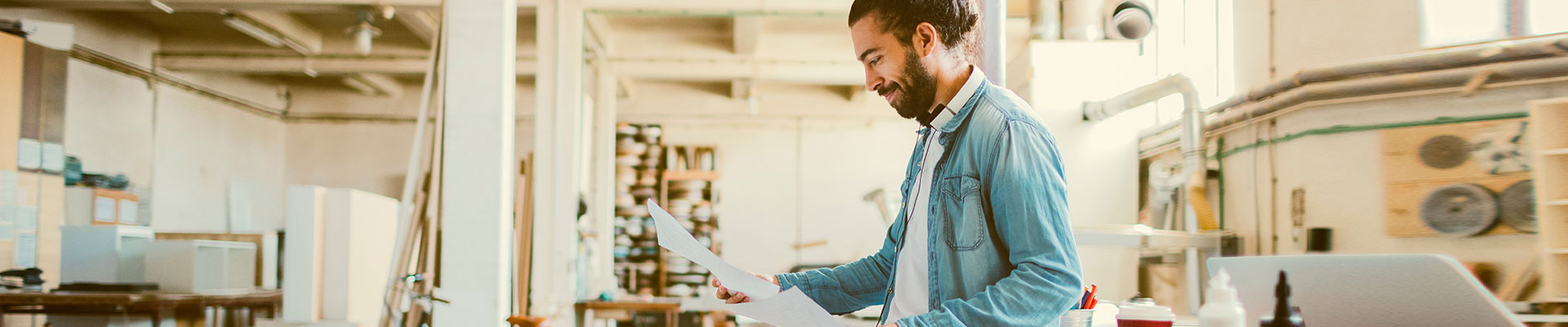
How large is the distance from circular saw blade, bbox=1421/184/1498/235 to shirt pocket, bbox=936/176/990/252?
352 cm

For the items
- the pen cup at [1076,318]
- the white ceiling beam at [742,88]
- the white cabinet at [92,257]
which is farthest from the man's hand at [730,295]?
the white ceiling beam at [742,88]

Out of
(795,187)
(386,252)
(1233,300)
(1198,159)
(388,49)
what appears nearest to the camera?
(1233,300)

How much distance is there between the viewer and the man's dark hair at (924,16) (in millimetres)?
1279

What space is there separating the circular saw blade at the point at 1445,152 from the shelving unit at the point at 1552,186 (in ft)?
0.97

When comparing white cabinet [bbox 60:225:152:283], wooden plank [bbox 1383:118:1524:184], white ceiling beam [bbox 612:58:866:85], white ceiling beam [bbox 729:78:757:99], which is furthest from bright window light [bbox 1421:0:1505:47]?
white cabinet [bbox 60:225:152:283]

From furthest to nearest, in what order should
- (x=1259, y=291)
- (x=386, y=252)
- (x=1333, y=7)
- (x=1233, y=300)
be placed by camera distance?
1. (x=386, y=252)
2. (x=1333, y=7)
3. (x=1259, y=291)
4. (x=1233, y=300)

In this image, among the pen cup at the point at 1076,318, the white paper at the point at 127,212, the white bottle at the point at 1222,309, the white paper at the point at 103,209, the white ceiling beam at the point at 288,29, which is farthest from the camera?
the white ceiling beam at the point at 288,29

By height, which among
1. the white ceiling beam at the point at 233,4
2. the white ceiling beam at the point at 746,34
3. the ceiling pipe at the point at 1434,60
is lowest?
the ceiling pipe at the point at 1434,60

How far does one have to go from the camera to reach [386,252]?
636cm

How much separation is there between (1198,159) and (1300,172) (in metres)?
0.48

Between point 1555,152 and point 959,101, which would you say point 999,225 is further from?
point 1555,152

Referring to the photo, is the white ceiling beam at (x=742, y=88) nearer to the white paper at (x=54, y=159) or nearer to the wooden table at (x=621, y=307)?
the wooden table at (x=621, y=307)

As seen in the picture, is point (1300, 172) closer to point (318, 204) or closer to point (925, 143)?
point (925, 143)

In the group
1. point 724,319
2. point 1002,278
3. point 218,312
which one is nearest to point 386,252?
point 724,319
